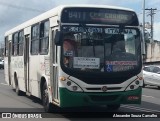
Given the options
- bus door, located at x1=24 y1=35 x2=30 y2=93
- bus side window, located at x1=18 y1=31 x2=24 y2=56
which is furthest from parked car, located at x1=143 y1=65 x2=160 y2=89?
bus door, located at x1=24 y1=35 x2=30 y2=93

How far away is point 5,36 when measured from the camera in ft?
73.0

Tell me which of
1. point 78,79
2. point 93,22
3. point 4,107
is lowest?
point 4,107

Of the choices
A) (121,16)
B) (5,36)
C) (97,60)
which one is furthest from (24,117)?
(5,36)

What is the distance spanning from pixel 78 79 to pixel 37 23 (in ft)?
13.1

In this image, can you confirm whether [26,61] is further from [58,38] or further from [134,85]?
[134,85]

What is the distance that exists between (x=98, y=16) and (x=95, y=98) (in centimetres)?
225

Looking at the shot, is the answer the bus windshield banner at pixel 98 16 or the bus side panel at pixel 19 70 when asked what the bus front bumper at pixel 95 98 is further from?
the bus side panel at pixel 19 70

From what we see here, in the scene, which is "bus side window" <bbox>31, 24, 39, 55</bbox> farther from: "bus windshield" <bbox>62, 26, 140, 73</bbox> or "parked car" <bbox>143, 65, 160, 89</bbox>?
"parked car" <bbox>143, 65, 160, 89</bbox>

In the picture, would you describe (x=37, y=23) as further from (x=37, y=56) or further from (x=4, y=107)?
(x=4, y=107)

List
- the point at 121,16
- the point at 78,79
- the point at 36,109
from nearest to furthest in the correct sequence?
the point at 78,79 → the point at 121,16 → the point at 36,109

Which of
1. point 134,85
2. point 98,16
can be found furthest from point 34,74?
point 134,85

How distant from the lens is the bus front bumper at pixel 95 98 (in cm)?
1124

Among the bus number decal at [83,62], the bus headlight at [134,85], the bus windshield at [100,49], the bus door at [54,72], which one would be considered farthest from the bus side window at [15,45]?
the bus headlight at [134,85]

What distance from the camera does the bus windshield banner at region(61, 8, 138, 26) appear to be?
11625mm
